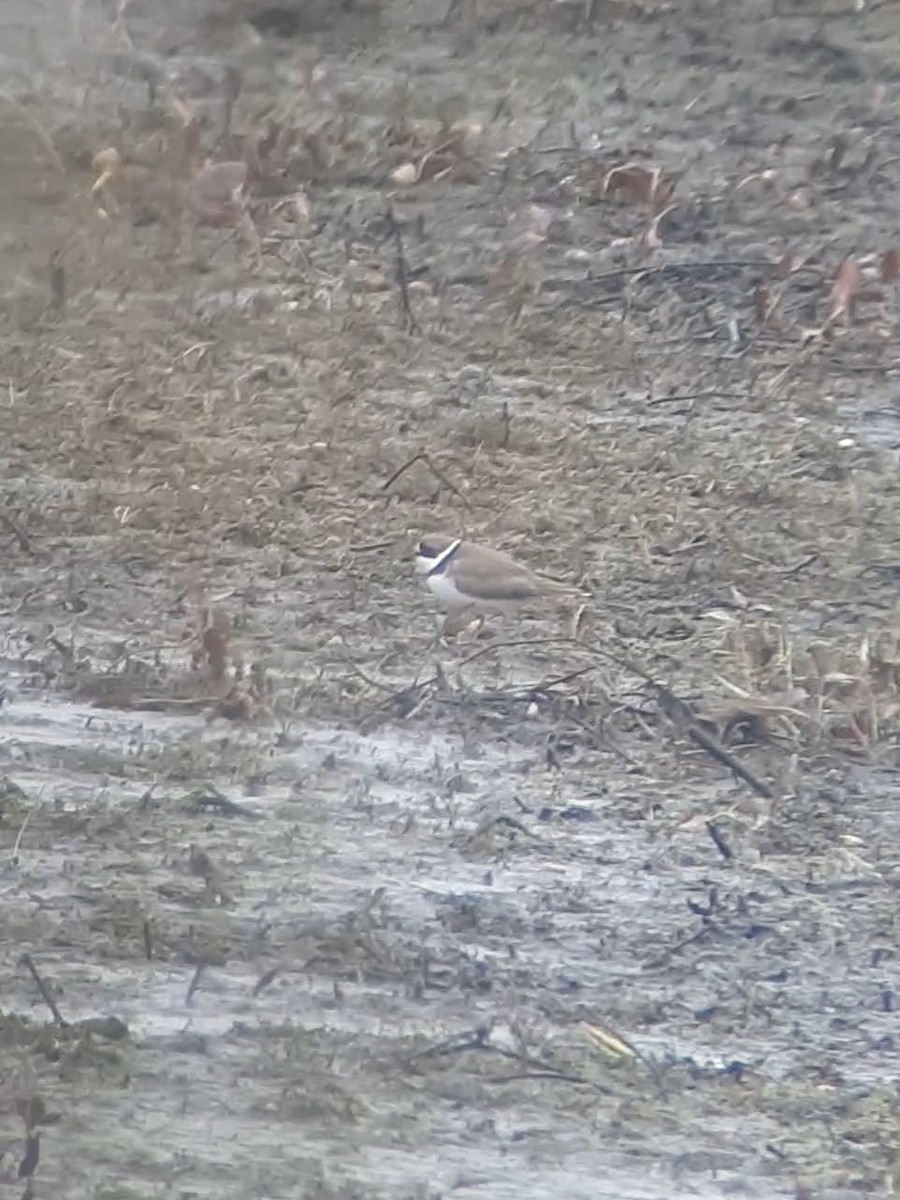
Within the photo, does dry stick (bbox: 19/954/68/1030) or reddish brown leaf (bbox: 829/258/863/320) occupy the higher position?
reddish brown leaf (bbox: 829/258/863/320)

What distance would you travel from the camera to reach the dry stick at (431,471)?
4.45 ft

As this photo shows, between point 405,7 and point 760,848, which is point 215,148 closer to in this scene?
point 405,7

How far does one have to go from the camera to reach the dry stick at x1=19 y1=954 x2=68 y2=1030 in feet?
4.50

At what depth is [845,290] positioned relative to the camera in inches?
52.2

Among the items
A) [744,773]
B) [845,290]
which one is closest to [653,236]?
[845,290]

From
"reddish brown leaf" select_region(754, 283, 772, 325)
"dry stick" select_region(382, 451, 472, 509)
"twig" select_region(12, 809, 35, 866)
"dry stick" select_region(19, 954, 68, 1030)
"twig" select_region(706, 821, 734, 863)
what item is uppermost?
"reddish brown leaf" select_region(754, 283, 772, 325)

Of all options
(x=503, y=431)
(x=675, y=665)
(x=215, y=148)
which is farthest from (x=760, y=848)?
(x=215, y=148)

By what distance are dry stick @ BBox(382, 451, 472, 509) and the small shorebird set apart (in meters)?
0.03

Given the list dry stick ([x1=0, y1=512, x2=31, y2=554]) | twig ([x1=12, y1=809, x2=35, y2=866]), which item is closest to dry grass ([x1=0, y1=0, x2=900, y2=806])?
dry stick ([x1=0, y1=512, x2=31, y2=554])

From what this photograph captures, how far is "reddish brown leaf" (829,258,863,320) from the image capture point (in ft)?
4.35

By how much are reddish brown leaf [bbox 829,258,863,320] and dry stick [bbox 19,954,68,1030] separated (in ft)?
2.46

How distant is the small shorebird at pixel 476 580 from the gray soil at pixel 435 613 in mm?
17

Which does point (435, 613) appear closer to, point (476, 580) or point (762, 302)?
point (476, 580)

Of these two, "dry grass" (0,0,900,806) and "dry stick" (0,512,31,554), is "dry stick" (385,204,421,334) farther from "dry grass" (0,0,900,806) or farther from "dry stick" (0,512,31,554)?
"dry stick" (0,512,31,554)
